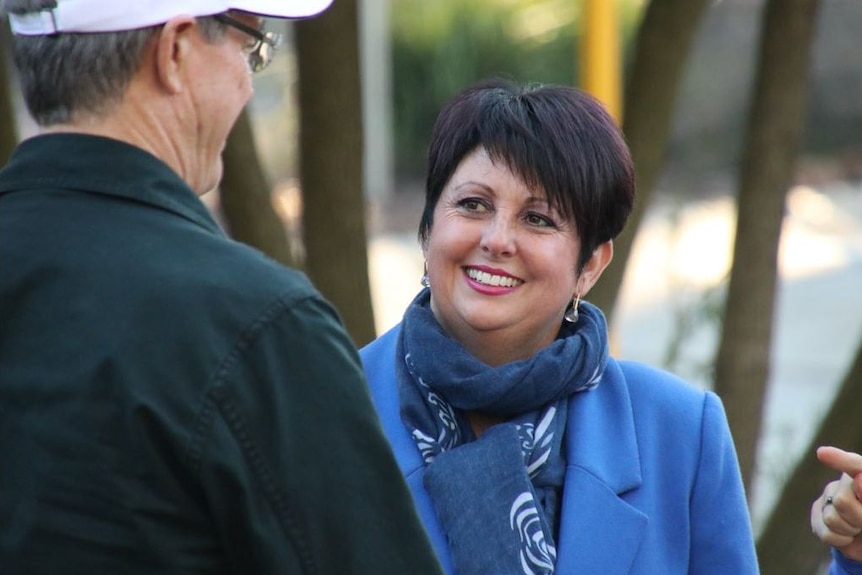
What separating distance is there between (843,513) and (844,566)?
0.55ft

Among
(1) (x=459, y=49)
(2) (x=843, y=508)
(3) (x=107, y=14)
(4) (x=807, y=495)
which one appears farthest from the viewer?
(1) (x=459, y=49)

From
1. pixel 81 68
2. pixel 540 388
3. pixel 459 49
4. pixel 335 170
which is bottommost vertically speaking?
pixel 459 49

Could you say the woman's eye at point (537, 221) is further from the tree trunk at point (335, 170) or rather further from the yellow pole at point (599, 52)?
the yellow pole at point (599, 52)

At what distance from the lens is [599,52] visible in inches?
192

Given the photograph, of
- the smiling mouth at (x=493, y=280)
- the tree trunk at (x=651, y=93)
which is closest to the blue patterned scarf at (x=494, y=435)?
the smiling mouth at (x=493, y=280)

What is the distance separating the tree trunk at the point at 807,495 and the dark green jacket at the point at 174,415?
258 centimetres

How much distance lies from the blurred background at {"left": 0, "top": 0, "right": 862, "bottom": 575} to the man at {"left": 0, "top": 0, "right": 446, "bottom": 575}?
0.82 metres

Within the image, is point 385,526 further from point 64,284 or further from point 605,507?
point 605,507

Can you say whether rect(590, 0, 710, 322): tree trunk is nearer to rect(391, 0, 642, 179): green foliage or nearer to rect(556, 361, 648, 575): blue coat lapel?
rect(556, 361, 648, 575): blue coat lapel

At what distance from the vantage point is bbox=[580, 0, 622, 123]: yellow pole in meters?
4.88

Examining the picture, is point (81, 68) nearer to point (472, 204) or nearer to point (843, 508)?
point (472, 204)

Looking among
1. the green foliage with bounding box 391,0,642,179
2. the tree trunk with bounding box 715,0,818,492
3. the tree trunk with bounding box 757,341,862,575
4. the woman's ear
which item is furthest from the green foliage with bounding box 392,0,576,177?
the woman's ear

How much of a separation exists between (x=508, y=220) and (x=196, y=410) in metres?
1.24

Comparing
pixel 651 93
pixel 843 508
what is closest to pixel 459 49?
pixel 651 93
